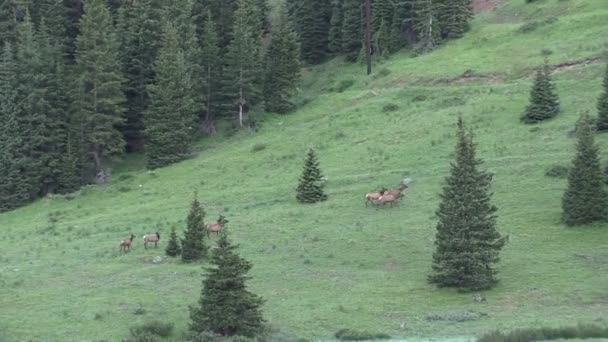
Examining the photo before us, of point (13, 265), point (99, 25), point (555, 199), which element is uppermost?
point (99, 25)

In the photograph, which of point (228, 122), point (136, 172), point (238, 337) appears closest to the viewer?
point (238, 337)

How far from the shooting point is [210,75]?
8006 cm

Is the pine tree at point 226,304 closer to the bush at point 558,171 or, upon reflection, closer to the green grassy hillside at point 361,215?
the green grassy hillside at point 361,215

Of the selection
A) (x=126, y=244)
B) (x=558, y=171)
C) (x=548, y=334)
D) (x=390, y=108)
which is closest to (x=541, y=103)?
(x=558, y=171)

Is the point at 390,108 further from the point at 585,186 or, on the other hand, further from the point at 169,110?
the point at 585,186

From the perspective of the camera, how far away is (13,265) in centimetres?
4600

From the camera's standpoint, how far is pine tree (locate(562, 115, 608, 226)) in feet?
134

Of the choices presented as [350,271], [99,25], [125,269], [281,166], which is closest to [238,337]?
[350,271]

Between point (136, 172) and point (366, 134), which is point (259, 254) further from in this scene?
point (136, 172)

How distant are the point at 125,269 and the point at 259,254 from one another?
20.9 ft

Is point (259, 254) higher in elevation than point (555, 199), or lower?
lower

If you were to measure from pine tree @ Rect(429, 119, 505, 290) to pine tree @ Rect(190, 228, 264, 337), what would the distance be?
8812mm

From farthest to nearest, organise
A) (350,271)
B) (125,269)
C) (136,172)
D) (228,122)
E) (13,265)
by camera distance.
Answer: (228,122), (136,172), (13,265), (125,269), (350,271)

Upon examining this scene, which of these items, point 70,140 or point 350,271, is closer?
point 350,271
